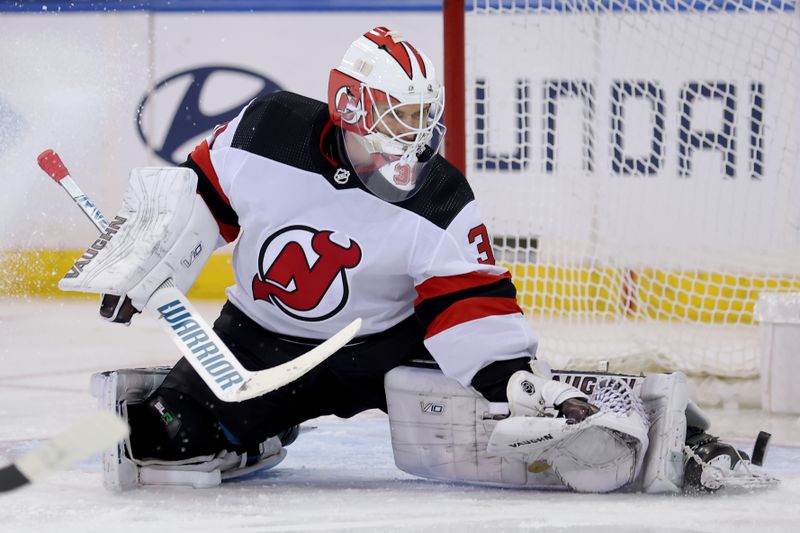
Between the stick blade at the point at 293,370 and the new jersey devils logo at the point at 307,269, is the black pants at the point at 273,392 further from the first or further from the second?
the stick blade at the point at 293,370

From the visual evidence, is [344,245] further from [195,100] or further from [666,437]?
[195,100]

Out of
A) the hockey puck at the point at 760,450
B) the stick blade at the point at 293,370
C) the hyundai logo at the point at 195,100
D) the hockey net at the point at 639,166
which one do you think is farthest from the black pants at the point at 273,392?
the hyundai logo at the point at 195,100

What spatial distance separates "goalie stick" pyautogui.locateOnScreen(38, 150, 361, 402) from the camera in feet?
7.64

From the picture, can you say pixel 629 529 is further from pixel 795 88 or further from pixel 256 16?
Answer: pixel 256 16

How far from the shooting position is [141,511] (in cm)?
234

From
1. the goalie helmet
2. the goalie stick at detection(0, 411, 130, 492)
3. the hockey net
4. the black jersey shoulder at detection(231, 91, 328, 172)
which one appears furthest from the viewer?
the hockey net

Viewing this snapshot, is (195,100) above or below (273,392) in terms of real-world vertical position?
above

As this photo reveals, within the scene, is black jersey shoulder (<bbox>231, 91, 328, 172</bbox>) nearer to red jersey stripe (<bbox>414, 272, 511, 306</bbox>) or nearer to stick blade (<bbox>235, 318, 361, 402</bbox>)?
red jersey stripe (<bbox>414, 272, 511, 306</bbox>)

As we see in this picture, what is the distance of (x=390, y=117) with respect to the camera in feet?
8.29

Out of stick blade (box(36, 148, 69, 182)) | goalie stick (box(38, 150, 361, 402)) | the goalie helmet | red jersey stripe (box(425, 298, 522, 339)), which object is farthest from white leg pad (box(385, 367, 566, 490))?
stick blade (box(36, 148, 69, 182))

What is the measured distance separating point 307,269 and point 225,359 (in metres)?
0.27

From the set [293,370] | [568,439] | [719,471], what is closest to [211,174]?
[293,370]

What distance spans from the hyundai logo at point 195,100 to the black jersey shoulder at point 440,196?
139 inches

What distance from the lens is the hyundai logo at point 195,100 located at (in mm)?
6070
